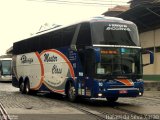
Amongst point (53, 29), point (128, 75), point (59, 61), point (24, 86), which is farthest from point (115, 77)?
point (24, 86)

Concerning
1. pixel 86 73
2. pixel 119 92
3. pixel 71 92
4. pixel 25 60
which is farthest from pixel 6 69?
pixel 119 92

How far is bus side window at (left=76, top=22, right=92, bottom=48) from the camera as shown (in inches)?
722

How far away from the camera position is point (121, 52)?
18.2 meters

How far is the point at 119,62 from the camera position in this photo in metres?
18.1

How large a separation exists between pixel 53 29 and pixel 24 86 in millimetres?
6148

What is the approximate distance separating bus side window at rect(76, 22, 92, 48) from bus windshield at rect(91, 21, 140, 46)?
26 centimetres

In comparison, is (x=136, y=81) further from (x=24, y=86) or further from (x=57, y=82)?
(x=24, y=86)

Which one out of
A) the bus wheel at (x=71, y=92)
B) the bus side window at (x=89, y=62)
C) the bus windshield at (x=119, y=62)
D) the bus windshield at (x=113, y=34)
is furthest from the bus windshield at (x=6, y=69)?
the bus windshield at (x=119, y=62)

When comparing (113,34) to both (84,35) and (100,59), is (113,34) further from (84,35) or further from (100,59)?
(100,59)

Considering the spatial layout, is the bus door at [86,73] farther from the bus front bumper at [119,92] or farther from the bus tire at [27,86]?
the bus tire at [27,86]

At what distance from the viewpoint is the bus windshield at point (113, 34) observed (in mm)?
18141

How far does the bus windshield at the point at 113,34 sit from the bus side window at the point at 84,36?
26cm

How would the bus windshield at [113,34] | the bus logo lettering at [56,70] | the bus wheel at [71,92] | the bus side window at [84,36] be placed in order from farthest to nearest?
the bus logo lettering at [56,70] → the bus wheel at [71,92] → the bus side window at [84,36] → the bus windshield at [113,34]

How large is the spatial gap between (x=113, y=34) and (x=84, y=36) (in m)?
1.24
